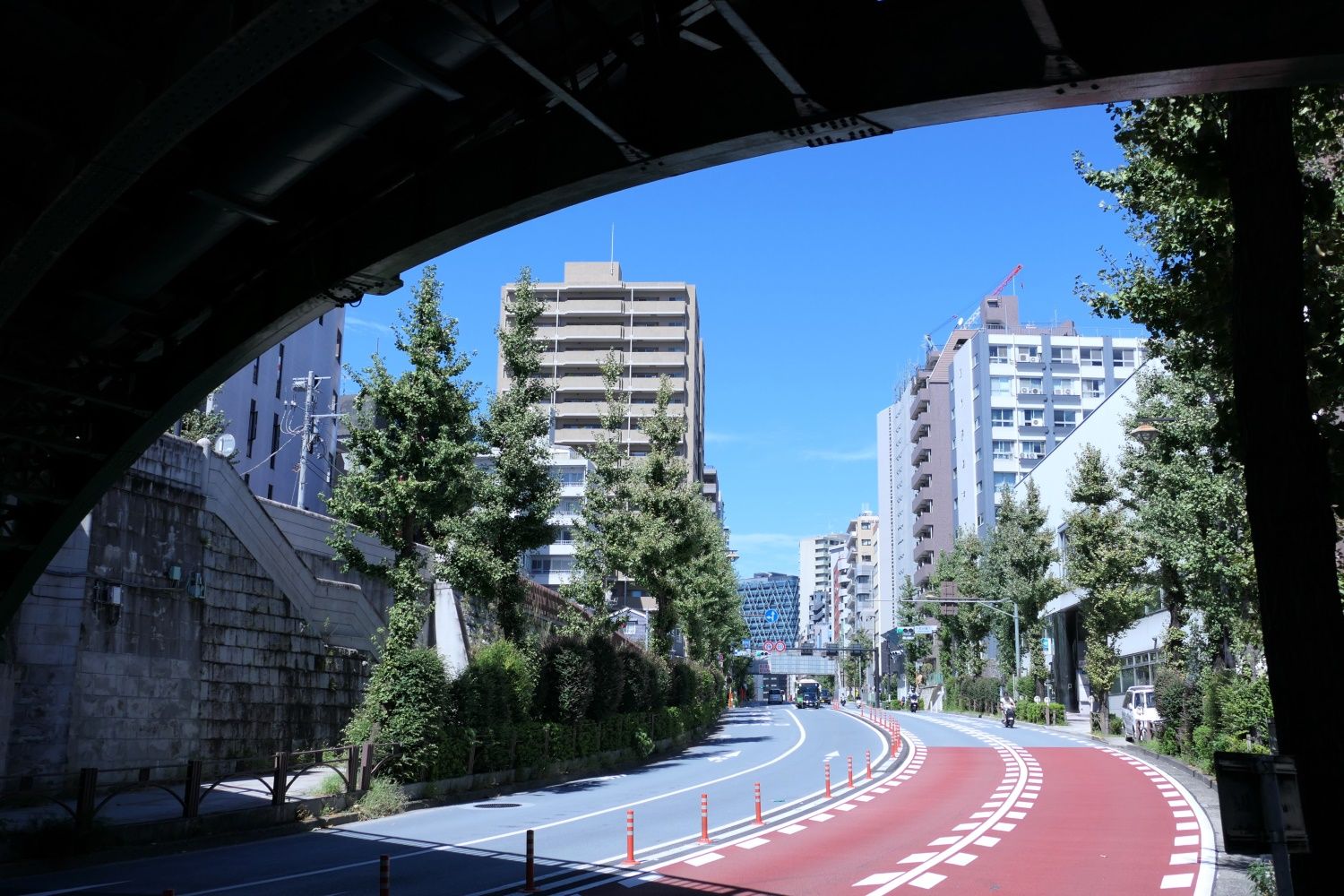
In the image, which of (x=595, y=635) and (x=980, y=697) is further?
(x=980, y=697)

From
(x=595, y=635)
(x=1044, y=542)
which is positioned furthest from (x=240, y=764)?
(x=1044, y=542)

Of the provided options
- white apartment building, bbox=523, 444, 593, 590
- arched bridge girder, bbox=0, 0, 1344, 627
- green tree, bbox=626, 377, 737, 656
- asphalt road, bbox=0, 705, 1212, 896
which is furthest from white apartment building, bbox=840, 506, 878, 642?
arched bridge girder, bbox=0, 0, 1344, 627

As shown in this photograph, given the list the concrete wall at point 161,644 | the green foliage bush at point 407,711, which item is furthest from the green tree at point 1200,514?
the concrete wall at point 161,644

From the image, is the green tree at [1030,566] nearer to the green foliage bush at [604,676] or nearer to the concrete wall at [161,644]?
the green foliage bush at [604,676]

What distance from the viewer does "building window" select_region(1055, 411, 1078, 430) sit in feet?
331

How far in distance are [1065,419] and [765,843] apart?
9153cm

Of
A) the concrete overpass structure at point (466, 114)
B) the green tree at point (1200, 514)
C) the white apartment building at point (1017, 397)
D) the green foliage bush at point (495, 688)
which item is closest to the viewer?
the concrete overpass structure at point (466, 114)

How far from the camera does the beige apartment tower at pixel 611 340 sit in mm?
97062

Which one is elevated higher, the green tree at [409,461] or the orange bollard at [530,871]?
the green tree at [409,461]

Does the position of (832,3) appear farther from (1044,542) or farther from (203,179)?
(1044,542)

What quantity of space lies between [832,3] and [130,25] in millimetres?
5260

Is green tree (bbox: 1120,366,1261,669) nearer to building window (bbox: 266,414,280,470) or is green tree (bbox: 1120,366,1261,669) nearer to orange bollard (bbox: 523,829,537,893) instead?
orange bollard (bbox: 523,829,537,893)

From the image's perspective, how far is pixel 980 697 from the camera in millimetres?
73188

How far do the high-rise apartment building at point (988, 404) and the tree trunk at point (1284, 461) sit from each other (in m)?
86.6
